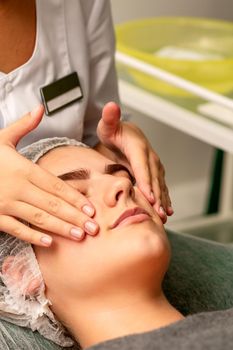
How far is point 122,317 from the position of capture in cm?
123

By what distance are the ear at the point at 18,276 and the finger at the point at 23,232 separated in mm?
88

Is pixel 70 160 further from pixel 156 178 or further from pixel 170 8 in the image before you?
pixel 170 8

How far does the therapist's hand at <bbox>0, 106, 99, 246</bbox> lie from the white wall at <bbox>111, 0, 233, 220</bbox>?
4.70ft

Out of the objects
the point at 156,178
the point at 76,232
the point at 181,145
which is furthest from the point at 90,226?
the point at 181,145

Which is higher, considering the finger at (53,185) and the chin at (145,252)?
the finger at (53,185)

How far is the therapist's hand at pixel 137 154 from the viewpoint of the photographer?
1.36m

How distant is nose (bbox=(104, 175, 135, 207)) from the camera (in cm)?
125

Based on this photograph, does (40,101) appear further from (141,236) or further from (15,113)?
(141,236)

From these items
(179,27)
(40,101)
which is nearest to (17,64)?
(40,101)

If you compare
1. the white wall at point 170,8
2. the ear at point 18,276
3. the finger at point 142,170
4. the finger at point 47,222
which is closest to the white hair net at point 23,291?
the ear at point 18,276

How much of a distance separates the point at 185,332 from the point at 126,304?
5.8 inches

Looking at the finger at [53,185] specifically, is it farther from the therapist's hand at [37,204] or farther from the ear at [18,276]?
the ear at [18,276]

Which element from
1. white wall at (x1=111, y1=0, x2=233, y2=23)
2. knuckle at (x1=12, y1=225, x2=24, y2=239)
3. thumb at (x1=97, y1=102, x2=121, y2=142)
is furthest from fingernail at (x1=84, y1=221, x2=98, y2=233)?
white wall at (x1=111, y1=0, x2=233, y2=23)

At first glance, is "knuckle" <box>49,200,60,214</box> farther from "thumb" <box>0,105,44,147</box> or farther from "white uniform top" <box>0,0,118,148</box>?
"white uniform top" <box>0,0,118,148</box>
